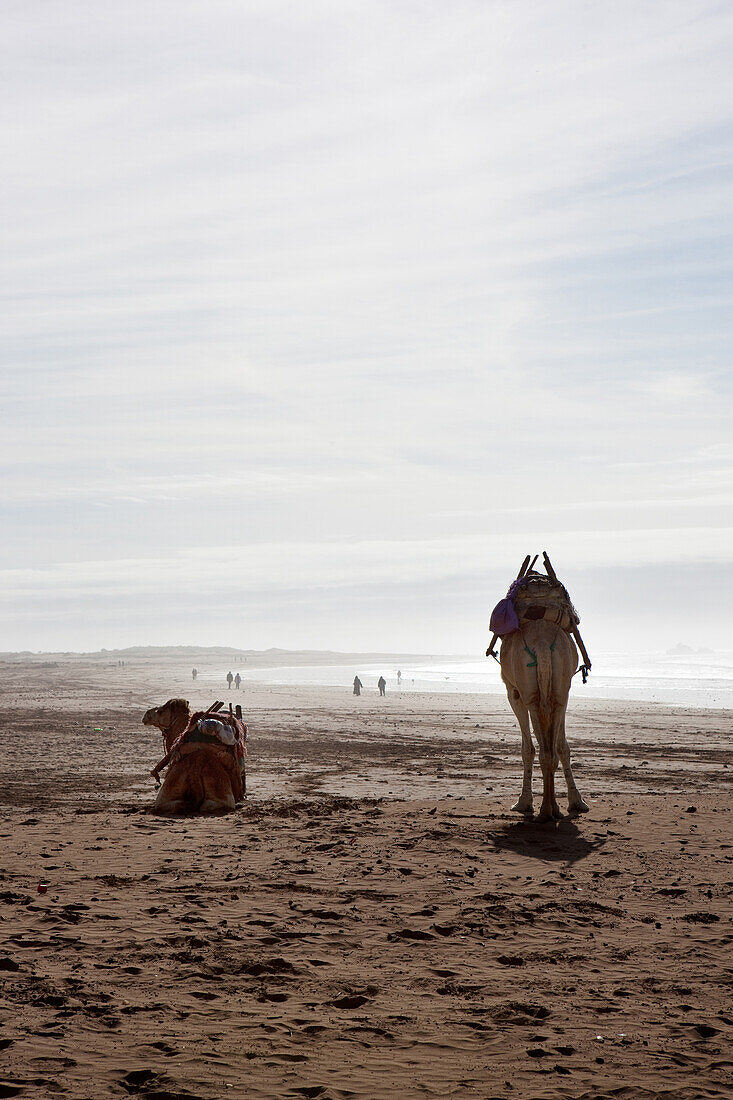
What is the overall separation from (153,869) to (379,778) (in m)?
9.38

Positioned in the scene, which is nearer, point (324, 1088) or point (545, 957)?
point (324, 1088)

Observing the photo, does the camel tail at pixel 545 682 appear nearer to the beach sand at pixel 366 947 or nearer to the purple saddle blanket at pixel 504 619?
the purple saddle blanket at pixel 504 619

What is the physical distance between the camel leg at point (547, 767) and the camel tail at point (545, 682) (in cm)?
10

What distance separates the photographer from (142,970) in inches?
292

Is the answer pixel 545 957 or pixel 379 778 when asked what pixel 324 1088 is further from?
pixel 379 778

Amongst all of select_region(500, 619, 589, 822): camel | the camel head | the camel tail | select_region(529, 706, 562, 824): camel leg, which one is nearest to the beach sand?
select_region(529, 706, 562, 824): camel leg

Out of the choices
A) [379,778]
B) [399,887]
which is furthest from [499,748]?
[399,887]

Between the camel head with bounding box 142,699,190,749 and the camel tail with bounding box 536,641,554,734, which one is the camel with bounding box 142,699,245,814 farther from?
the camel tail with bounding box 536,641,554,734

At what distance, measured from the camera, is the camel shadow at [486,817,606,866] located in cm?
1159

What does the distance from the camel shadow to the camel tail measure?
1.43 meters

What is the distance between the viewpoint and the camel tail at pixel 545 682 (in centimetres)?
1362

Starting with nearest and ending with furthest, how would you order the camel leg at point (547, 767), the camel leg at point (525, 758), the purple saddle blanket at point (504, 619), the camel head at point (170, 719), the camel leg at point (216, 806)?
the camel leg at point (547, 767)
the purple saddle blanket at point (504, 619)
the camel leg at point (525, 758)
the camel leg at point (216, 806)
the camel head at point (170, 719)

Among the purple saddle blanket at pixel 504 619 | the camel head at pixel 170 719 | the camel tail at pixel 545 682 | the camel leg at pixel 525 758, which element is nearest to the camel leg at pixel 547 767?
the camel tail at pixel 545 682

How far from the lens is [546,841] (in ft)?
40.5
